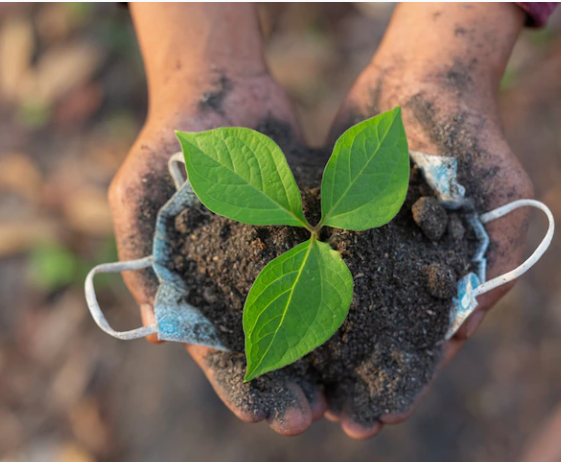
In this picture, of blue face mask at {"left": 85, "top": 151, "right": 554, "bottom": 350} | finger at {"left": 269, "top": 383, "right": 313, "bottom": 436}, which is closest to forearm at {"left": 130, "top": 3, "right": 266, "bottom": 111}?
blue face mask at {"left": 85, "top": 151, "right": 554, "bottom": 350}

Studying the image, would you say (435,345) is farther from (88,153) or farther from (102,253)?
(88,153)

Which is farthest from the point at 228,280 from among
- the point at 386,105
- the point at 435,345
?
the point at 386,105

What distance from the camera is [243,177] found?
1.15 m

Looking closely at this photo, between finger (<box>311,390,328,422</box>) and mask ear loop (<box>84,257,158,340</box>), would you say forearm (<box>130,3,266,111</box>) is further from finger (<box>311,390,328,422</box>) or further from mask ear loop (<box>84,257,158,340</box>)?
finger (<box>311,390,328,422</box>)

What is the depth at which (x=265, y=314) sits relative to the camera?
1089mm

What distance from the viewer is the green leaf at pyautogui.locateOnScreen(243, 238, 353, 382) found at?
3.51ft

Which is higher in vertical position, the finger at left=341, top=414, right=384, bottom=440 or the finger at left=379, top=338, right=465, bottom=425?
the finger at left=379, top=338, right=465, bottom=425

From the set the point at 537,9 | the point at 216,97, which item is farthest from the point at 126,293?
the point at 537,9

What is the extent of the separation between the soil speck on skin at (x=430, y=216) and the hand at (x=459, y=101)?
0.19 metres

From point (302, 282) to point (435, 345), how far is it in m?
0.56

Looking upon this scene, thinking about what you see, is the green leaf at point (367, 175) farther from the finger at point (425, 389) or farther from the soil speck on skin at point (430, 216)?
the finger at point (425, 389)

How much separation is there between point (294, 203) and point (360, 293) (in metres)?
0.32

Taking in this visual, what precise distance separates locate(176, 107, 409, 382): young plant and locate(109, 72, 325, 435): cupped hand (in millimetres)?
346

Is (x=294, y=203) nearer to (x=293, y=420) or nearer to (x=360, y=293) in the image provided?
(x=360, y=293)
